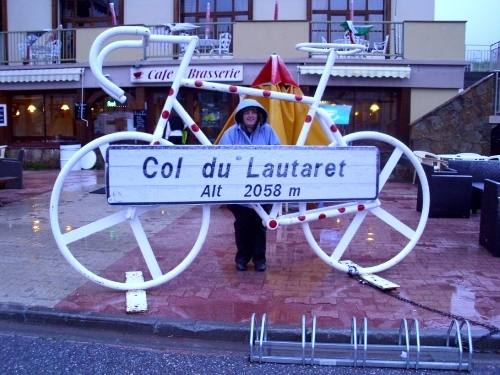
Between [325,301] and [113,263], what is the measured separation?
2.52 meters

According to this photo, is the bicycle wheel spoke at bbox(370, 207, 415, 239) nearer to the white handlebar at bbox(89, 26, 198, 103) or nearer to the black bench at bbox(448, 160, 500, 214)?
the white handlebar at bbox(89, 26, 198, 103)

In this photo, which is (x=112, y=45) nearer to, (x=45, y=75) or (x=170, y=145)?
(x=170, y=145)

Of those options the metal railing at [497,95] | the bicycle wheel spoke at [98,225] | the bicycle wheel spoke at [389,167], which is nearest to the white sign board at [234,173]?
the bicycle wheel spoke at [98,225]

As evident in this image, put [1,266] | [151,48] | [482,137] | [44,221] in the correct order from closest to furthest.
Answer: [1,266] → [44,221] → [482,137] → [151,48]

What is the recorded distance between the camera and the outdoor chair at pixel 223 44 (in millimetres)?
16545

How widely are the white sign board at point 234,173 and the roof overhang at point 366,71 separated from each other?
32.7 feet

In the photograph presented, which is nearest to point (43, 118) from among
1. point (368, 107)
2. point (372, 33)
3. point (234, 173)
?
point (368, 107)

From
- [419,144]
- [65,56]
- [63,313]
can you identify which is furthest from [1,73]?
[63,313]

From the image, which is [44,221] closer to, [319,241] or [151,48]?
[319,241]

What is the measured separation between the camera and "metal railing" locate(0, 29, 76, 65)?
57.5 feet

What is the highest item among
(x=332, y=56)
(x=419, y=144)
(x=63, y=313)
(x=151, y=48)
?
(x=151, y=48)

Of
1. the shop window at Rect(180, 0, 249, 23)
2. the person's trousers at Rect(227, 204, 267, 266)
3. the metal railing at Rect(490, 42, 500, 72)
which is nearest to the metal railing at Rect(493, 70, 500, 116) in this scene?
the metal railing at Rect(490, 42, 500, 72)

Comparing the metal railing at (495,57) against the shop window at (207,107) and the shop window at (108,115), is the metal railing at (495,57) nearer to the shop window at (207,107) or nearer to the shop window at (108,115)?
the shop window at (207,107)

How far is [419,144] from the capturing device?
1531 centimetres
